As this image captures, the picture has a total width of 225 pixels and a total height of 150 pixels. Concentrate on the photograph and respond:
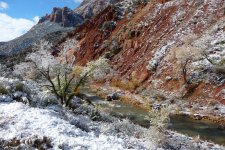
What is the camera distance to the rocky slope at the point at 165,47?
56.8 m

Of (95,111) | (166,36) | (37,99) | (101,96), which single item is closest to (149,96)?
(101,96)

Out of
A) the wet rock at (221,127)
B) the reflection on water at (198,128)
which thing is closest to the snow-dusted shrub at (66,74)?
the reflection on water at (198,128)

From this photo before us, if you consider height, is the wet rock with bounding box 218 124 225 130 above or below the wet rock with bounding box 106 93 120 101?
below

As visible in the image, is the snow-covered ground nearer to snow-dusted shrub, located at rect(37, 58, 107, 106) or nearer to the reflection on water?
snow-dusted shrub, located at rect(37, 58, 107, 106)

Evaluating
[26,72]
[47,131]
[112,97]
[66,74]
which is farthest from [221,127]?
[47,131]

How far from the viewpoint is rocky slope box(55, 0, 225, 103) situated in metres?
56.8

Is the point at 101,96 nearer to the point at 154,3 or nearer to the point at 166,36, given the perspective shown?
the point at 166,36

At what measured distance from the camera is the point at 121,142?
21.3m

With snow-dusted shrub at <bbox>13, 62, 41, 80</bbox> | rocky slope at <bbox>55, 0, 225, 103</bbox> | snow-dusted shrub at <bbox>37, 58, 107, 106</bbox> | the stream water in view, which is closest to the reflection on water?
the stream water

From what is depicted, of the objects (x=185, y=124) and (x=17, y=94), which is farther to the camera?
(x=185, y=124)

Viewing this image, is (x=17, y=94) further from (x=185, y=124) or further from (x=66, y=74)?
(x=185, y=124)

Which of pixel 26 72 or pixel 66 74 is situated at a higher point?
pixel 26 72

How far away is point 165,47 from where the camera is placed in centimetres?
7162

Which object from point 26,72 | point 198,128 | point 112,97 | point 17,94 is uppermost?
point 26,72
